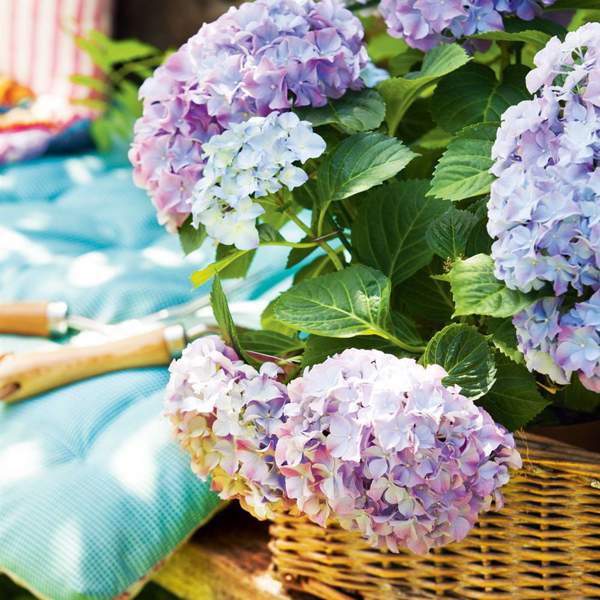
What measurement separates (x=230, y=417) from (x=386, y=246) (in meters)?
0.20

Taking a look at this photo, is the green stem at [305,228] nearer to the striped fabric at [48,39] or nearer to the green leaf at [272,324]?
the green leaf at [272,324]

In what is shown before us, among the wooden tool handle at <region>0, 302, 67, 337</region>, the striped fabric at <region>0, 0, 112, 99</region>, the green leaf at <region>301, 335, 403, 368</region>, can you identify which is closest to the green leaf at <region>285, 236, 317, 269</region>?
the green leaf at <region>301, 335, 403, 368</region>

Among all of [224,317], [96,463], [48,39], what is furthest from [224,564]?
[48,39]

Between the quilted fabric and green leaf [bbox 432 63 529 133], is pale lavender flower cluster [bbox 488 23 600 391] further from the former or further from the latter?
the quilted fabric

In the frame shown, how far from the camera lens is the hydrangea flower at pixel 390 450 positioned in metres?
0.56

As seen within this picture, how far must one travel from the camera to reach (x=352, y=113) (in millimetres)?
701

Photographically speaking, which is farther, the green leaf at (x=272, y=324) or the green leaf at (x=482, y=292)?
the green leaf at (x=272, y=324)

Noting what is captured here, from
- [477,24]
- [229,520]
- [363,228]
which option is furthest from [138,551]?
[477,24]

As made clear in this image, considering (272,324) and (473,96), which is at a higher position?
(473,96)

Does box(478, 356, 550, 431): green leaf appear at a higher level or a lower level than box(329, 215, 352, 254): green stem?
lower

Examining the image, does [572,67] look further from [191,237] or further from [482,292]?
[191,237]

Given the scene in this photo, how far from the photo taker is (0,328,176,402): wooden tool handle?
3.38ft

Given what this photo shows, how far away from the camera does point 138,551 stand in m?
0.86

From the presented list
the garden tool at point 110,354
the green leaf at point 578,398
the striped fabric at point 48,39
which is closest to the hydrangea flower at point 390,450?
the green leaf at point 578,398
